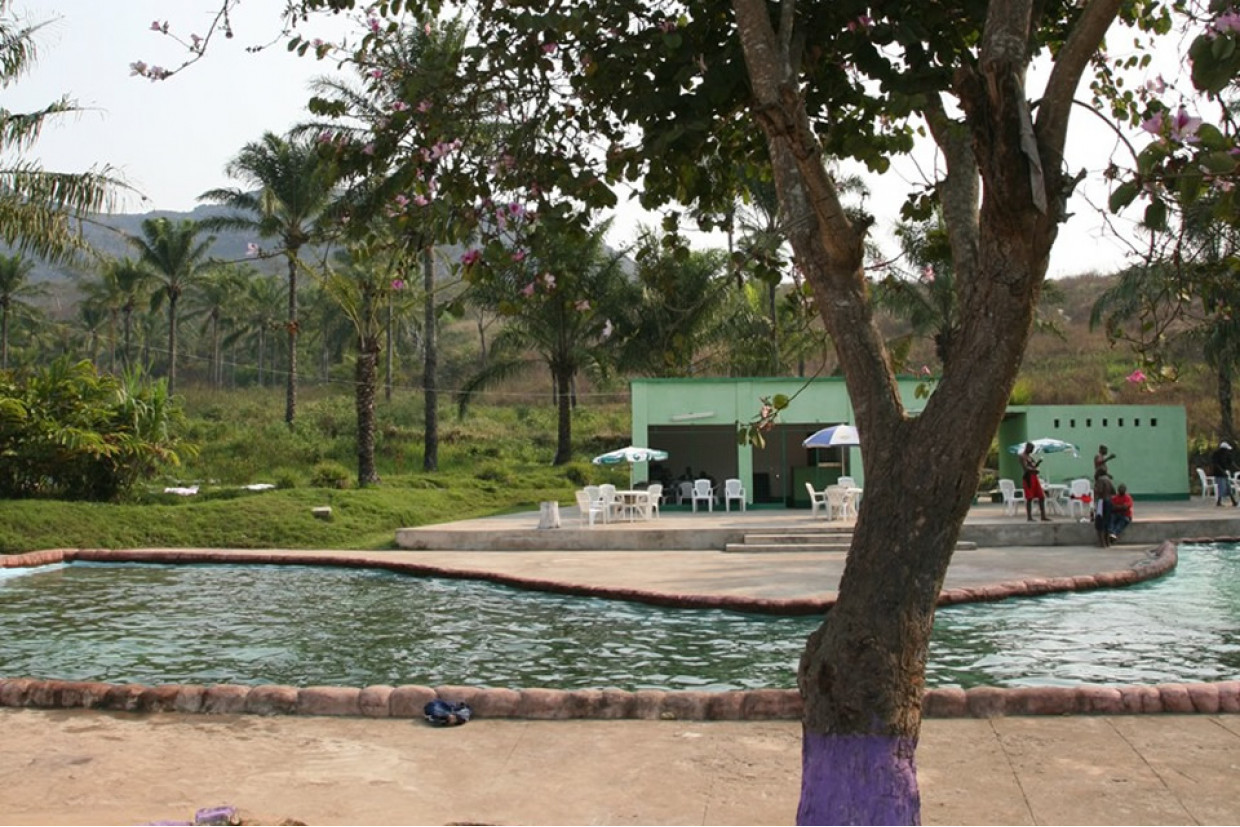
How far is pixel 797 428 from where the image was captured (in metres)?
33.4

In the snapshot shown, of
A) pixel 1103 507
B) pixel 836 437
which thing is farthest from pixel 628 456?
pixel 1103 507

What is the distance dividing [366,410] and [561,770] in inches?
952

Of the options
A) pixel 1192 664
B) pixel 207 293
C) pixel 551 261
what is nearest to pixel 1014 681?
pixel 1192 664

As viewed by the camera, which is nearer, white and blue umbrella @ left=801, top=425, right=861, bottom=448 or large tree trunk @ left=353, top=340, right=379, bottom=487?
white and blue umbrella @ left=801, top=425, right=861, bottom=448

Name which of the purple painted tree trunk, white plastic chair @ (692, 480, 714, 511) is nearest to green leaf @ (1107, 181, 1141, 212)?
the purple painted tree trunk

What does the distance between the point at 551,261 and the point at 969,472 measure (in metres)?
2.35

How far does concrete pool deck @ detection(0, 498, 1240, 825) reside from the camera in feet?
17.5

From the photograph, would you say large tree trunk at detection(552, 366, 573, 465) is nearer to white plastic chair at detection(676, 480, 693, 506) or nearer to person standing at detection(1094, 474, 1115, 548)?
white plastic chair at detection(676, 480, 693, 506)

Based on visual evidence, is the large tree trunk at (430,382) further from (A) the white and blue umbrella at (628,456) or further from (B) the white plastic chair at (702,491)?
(B) the white plastic chair at (702,491)

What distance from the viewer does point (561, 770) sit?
6195mm

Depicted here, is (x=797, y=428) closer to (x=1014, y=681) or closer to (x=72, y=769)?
(x=1014, y=681)

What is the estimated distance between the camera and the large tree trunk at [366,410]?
94.4ft

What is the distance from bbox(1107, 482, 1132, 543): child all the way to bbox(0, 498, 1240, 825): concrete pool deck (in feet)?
43.1

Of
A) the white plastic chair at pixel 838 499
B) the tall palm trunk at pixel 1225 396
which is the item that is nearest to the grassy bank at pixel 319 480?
the white plastic chair at pixel 838 499
